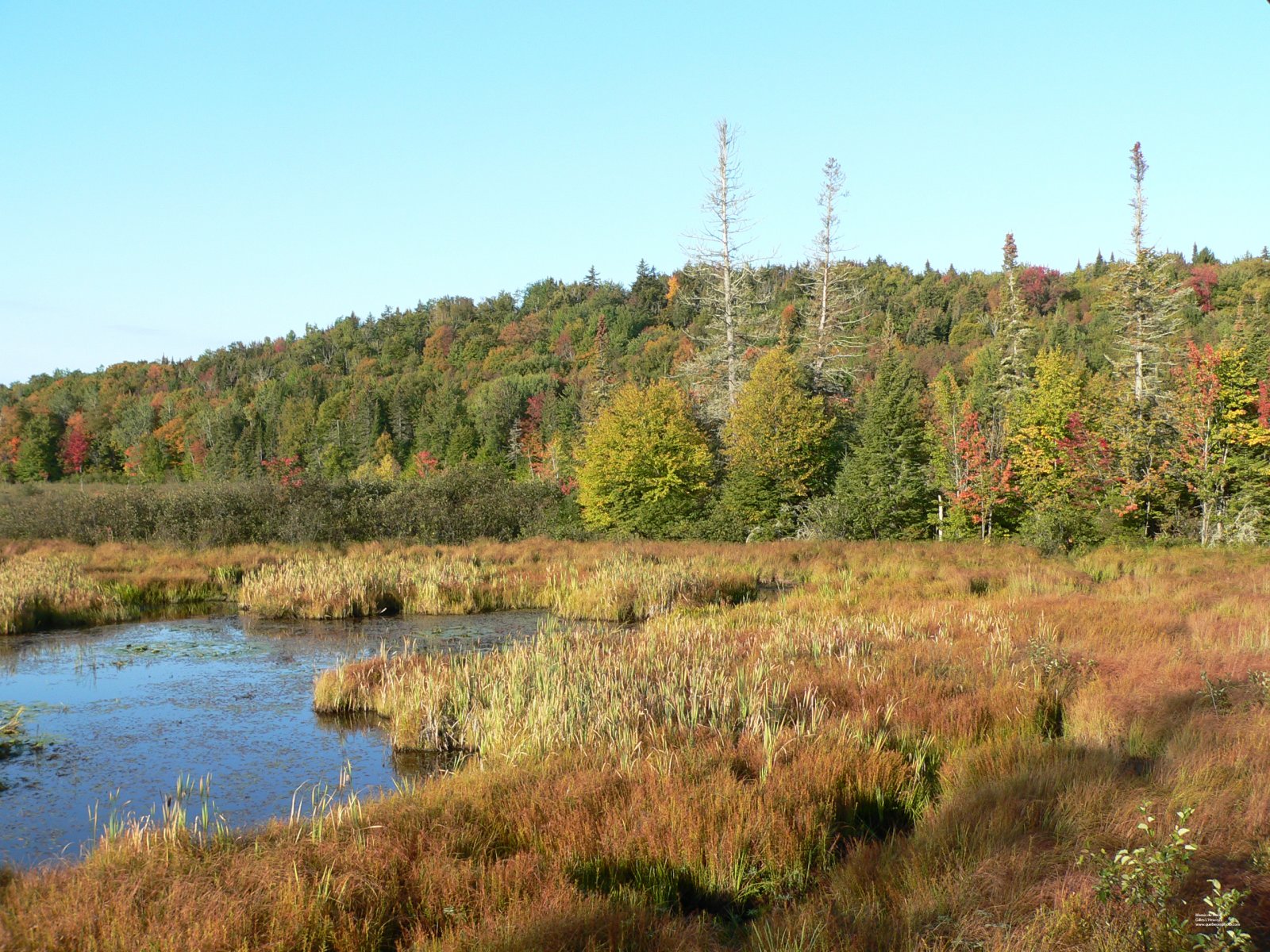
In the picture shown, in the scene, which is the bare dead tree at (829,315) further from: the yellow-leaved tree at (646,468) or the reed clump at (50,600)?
the reed clump at (50,600)

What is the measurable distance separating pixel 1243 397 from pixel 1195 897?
32.9 m

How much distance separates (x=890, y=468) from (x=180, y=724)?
2940 cm

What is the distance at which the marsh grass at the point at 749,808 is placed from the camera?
14.3ft

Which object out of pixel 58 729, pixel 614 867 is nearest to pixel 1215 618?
pixel 614 867

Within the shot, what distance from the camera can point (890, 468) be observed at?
35.3 metres

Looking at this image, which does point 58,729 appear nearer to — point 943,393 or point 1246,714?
point 1246,714

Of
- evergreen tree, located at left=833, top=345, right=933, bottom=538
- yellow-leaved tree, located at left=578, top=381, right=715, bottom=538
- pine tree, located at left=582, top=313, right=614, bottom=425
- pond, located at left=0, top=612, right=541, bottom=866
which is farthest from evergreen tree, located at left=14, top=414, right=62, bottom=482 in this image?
pond, located at left=0, top=612, right=541, bottom=866

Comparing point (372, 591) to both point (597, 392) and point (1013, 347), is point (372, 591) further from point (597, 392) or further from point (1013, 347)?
point (597, 392)

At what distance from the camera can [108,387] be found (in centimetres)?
14350

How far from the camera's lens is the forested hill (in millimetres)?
46375

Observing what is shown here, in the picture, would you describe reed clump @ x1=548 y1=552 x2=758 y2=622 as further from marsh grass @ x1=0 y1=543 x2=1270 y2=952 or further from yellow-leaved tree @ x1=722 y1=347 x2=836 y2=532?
yellow-leaved tree @ x1=722 y1=347 x2=836 y2=532

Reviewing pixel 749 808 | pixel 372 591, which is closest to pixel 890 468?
pixel 372 591

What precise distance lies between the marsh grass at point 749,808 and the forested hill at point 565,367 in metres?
25.2

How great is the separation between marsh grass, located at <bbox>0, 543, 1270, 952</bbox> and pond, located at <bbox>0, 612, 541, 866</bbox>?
0.68 m
